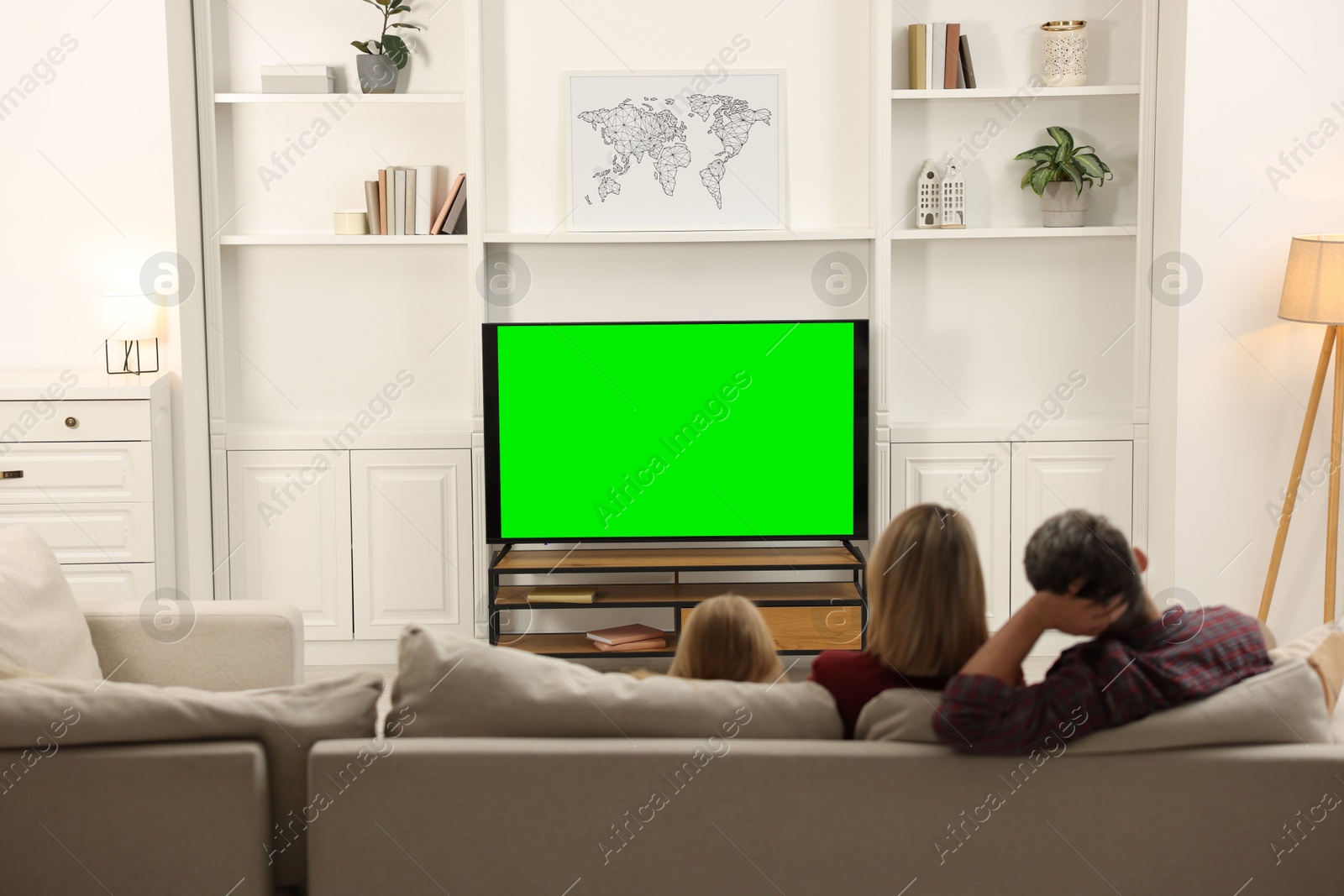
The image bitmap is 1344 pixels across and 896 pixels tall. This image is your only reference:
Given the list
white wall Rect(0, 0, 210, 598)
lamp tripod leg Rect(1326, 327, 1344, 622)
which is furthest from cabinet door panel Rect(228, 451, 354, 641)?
lamp tripod leg Rect(1326, 327, 1344, 622)

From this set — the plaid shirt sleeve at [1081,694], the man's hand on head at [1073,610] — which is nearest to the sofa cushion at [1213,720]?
the plaid shirt sleeve at [1081,694]

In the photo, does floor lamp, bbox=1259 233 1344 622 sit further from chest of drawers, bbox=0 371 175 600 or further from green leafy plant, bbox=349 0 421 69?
chest of drawers, bbox=0 371 175 600

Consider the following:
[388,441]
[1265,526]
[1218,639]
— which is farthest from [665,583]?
[1218,639]

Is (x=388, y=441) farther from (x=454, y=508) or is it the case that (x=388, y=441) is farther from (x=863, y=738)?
(x=863, y=738)

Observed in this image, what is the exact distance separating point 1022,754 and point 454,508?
2.72 meters

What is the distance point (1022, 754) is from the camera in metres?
1.44

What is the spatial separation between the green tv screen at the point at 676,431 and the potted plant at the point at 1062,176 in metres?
0.82

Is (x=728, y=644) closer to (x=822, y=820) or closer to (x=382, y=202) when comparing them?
(x=822, y=820)

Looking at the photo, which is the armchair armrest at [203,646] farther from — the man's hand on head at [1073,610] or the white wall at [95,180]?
the man's hand on head at [1073,610]

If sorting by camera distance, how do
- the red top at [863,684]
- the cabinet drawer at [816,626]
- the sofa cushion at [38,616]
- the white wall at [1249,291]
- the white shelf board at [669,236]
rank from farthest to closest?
1. the white shelf board at [669,236]
2. the cabinet drawer at [816,626]
3. the white wall at [1249,291]
4. the sofa cushion at [38,616]
5. the red top at [863,684]

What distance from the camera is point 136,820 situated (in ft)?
4.86

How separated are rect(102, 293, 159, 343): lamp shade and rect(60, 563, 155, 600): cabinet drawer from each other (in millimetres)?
716

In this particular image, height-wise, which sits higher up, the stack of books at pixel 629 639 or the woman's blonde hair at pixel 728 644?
the woman's blonde hair at pixel 728 644

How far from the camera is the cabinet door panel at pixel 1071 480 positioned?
12.6ft
